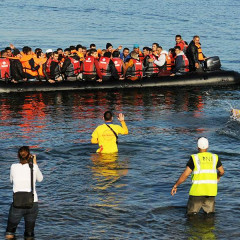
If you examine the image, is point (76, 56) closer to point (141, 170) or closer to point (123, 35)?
point (141, 170)

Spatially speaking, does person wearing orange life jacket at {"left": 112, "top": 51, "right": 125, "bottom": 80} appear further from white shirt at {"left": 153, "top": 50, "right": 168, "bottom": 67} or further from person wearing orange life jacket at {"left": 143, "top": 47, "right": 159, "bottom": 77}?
white shirt at {"left": 153, "top": 50, "right": 168, "bottom": 67}

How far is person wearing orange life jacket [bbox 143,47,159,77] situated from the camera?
95.8 ft

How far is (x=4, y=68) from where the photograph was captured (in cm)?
2755

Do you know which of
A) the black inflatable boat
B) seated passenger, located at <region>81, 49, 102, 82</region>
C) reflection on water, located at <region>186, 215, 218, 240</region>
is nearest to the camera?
reflection on water, located at <region>186, 215, 218, 240</region>

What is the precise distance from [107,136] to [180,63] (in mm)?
13275

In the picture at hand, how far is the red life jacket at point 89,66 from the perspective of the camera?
2805cm

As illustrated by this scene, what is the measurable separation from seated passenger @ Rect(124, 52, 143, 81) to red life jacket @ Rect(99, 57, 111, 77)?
2.57 ft

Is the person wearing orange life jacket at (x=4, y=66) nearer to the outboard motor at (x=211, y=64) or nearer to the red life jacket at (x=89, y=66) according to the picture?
the red life jacket at (x=89, y=66)

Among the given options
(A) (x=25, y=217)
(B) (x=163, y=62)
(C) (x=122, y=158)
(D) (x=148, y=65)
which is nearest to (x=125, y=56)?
(D) (x=148, y=65)

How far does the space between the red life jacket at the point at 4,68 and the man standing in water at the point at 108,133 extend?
11.2m

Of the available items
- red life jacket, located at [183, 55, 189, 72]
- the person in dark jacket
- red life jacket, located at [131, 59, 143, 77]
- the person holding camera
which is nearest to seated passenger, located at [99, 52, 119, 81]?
red life jacket, located at [131, 59, 143, 77]

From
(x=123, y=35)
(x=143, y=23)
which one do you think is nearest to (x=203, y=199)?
(x=123, y=35)

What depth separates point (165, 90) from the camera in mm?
29531

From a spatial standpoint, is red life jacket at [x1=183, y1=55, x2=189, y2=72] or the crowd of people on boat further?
red life jacket at [x1=183, y1=55, x2=189, y2=72]
